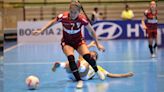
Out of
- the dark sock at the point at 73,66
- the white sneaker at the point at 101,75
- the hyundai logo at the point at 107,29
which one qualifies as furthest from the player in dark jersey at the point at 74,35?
the hyundai logo at the point at 107,29

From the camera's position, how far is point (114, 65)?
1077 centimetres

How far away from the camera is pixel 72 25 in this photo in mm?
7543

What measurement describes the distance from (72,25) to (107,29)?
50.0 ft

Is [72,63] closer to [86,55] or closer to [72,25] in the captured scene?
[86,55]

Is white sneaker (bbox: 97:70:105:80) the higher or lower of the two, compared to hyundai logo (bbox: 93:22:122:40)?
higher

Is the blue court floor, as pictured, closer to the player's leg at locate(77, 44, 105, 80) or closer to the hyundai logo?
the player's leg at locate(77, 44, 105, 80)

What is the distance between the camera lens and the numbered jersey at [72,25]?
297 inches

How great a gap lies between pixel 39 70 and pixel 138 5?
18046mm

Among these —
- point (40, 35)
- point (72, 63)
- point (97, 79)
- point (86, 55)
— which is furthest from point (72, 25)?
point (40, 35)

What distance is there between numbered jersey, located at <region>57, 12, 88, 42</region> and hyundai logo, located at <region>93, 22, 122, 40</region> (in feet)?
49.3

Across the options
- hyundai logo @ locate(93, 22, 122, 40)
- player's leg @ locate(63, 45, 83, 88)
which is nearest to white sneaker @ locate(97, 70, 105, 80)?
player's leg @ locate(63, 45, 83, 88)

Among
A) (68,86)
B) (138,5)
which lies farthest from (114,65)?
(138,5)

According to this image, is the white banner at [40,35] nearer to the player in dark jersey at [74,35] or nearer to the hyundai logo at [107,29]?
the hyundai logo at [107,29]

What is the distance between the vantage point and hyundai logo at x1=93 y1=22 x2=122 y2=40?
22.6m
